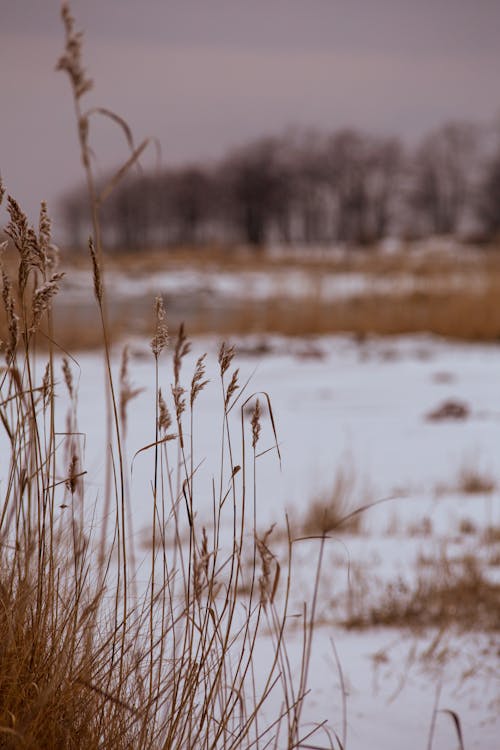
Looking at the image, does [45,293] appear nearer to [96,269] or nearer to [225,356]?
[96,269]

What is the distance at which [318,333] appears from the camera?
9.86 m

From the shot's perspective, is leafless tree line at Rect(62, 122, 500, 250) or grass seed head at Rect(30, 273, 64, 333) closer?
grass seed head at Rect(30, 273, 64, 333)

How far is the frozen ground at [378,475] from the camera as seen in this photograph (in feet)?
6.45

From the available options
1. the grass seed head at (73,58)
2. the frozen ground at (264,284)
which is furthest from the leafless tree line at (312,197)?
the grass seed head at (73,58)

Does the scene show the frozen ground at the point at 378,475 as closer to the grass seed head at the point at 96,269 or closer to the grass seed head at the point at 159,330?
the grass seed head at the point at 159,330

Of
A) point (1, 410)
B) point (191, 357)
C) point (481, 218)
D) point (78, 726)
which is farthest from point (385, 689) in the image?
point (481, 218)

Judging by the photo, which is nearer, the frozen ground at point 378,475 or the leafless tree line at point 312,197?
the frozen ground at point 378,475

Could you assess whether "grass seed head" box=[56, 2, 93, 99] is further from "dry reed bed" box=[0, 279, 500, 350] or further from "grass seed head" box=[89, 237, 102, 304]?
"dry reed bed" box=[0, 279, 500, 350]

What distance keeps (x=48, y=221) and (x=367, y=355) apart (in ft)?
25.6

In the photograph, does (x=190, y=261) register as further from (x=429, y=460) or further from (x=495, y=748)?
(x=495, y=748)

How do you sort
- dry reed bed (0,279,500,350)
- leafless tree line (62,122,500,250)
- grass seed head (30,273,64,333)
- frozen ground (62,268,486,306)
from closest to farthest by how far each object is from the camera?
grass seed head (30,273,64,333)
dry reed bed (0,279,500,350)
frozen ground (62,268,486,306)
leafless tree line (62,122,500,250)

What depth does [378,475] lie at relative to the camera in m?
4.71

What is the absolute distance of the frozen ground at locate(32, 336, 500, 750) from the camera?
1.97 meters

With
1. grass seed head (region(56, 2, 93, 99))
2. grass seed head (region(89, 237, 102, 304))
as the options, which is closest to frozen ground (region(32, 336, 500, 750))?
grass seed head (region(89, 237, 102, 304))
